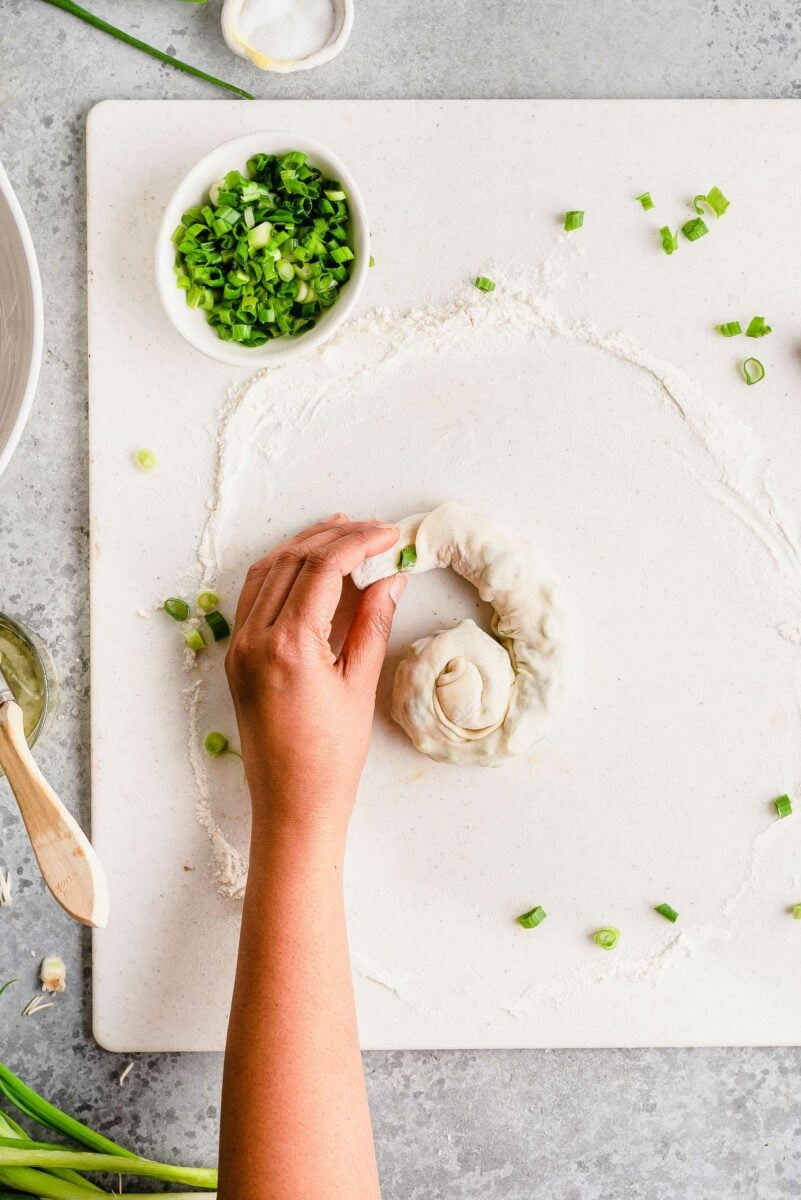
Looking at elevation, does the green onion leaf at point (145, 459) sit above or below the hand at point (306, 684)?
above

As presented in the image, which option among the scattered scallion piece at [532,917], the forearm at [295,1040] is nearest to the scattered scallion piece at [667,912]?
the scattered scallion piece at [532,917]

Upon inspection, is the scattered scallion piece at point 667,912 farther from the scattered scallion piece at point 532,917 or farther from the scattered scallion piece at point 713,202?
the scattered scallion piece at point 713,202

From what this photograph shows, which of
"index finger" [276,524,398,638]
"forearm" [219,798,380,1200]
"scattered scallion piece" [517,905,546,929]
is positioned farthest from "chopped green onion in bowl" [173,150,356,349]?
"scattered scallion piece" [517,905,546,929]

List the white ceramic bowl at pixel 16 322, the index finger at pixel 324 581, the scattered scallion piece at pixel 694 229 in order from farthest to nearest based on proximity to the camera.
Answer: the scattered scallion piece at pixel 694 229 → the index finger at pixel 324 581 → the white ceramic bowl at pixel 16 322

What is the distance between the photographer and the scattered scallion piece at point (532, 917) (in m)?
1.33

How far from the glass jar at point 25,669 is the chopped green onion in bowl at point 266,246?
467mm

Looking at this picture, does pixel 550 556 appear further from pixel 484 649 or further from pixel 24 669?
pixel 24 669

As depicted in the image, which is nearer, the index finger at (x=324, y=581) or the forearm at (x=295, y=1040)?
the forearm at (x=295, y=1040)

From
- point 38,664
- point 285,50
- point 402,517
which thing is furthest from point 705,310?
point 38,664

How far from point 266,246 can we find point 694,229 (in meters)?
0.55

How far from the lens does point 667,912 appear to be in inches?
52.8

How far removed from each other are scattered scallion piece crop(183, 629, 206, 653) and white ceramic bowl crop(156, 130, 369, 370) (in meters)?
0.35

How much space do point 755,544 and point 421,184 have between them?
0.64 meters

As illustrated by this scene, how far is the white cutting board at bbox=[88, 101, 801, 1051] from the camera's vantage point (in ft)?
4.38
